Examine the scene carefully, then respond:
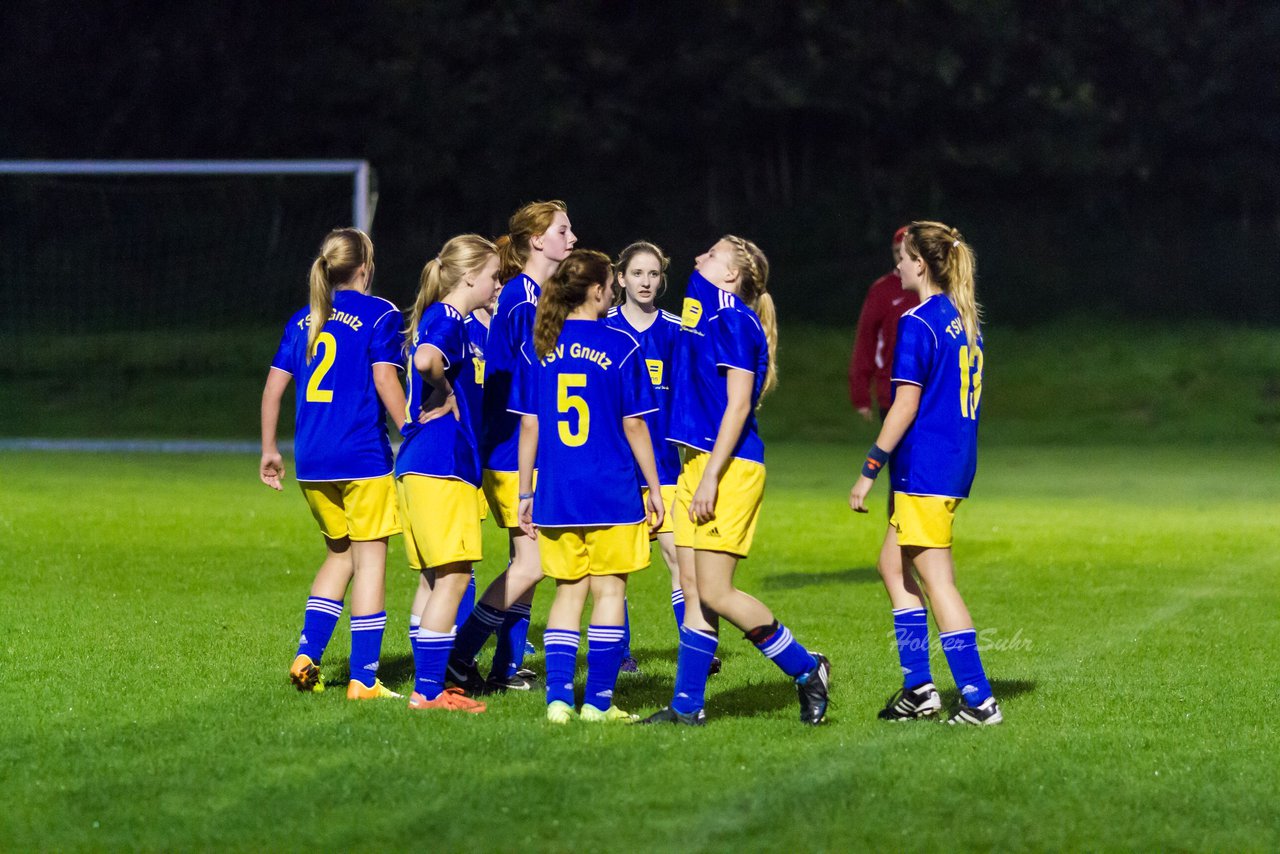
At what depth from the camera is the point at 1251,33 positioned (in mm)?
36562

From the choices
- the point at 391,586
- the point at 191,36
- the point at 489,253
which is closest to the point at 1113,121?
the point at 191,36

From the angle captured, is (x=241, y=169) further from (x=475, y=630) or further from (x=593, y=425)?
(x=593, y=425)

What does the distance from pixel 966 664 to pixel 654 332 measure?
6.28 feet

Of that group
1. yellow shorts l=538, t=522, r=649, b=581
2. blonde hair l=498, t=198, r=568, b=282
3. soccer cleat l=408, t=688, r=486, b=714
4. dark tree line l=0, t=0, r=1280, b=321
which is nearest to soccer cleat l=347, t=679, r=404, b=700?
soccer cleat l=408, t=688, r=486, b=714

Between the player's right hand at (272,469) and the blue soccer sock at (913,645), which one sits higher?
the player's right hand at (272,469)

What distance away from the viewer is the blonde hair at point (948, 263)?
6238 millimetres

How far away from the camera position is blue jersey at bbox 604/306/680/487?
7.13 m

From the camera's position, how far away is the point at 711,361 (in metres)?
6.18

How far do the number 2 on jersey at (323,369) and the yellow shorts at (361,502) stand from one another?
328 mm

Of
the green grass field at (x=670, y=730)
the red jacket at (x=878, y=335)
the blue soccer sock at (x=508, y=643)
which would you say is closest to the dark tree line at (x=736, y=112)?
the green grass field at (x=670, y=730)

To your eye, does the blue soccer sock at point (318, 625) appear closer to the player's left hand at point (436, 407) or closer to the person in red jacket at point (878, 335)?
the player's left hand at point (436, 407)

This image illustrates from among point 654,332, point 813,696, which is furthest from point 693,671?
point 654,332

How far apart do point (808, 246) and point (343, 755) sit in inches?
1233

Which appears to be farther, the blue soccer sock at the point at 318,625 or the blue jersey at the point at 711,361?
the blue soccer sock at the point at 318,625
